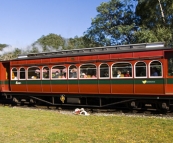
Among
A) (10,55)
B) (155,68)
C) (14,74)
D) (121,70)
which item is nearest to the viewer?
(155,68)

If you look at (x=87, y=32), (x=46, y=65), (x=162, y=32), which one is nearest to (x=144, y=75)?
(x=46, y=65)

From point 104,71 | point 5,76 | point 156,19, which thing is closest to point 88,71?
Result: point 104,71

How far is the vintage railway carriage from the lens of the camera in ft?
37.6

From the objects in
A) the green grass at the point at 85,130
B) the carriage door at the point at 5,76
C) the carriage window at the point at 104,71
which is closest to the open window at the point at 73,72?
the carriage window at the point at 104,71

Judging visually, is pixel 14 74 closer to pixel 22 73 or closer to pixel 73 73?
pixel 22 73

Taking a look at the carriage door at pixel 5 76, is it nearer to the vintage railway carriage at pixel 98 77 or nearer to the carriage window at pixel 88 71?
the vintage railway carriage at pixel 98 77

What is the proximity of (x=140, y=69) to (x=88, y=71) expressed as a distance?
107 inches

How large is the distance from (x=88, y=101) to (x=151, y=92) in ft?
12.2

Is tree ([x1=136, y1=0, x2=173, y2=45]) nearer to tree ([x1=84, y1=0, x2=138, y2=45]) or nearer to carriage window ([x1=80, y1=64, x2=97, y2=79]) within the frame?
tree ([x1=84, y1=0, x2=138, y2=45])

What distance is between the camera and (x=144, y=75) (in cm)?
1166

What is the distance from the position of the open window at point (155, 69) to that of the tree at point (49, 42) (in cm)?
4474

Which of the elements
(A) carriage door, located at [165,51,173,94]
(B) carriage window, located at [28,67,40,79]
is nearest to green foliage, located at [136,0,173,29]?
(A) carriage door, located at [165,51,173,94]

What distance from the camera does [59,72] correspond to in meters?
14.1

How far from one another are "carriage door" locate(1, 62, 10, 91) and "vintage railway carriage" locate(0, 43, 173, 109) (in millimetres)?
396
